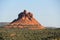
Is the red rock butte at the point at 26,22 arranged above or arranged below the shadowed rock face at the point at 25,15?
below

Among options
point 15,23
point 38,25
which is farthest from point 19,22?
point 38,25

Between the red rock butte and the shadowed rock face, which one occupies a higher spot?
the shadowed rock face

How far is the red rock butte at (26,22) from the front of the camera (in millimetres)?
147500

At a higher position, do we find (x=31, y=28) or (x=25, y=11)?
(x=25, y=11)

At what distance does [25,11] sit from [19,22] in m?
8.61

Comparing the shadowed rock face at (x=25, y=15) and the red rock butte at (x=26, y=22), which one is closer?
the red rock butte at (x=26, y=22)

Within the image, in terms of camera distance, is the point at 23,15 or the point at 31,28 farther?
the point at 23,15

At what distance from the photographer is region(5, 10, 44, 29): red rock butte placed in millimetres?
147500

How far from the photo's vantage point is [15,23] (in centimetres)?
15038

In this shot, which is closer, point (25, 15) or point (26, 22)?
point (26, 22)

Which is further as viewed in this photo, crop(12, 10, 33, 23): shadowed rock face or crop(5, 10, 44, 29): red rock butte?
crop(12, 10, 33, 23): shadowed rock face

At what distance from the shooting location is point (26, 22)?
15012 centimetres

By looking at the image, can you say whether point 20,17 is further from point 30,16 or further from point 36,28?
point 36,28

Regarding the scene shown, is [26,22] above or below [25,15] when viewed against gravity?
below
